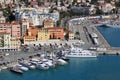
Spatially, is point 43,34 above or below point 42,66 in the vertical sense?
above

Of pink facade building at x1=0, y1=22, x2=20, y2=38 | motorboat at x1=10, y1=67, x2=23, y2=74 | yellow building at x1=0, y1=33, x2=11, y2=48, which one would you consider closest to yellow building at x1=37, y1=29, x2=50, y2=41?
pink facade building at x1=0, y1=22, x2=20, y2=38

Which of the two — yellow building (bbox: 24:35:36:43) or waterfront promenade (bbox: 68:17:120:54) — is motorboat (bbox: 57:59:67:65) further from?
yellow building (bbox: 24:35:36:43)

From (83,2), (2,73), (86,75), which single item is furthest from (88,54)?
(83,2)

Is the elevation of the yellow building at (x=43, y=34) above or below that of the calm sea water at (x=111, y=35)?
above

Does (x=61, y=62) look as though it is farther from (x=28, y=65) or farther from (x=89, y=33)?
(x=89, y=33)

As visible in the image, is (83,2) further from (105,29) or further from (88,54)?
(88,54)

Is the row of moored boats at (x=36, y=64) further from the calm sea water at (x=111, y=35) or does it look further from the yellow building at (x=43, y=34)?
the calm sea water at (x=111, y=35)

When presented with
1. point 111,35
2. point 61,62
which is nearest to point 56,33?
point 111,35

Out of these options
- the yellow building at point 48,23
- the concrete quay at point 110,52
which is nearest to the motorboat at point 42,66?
the concrete quay at point 110,52
